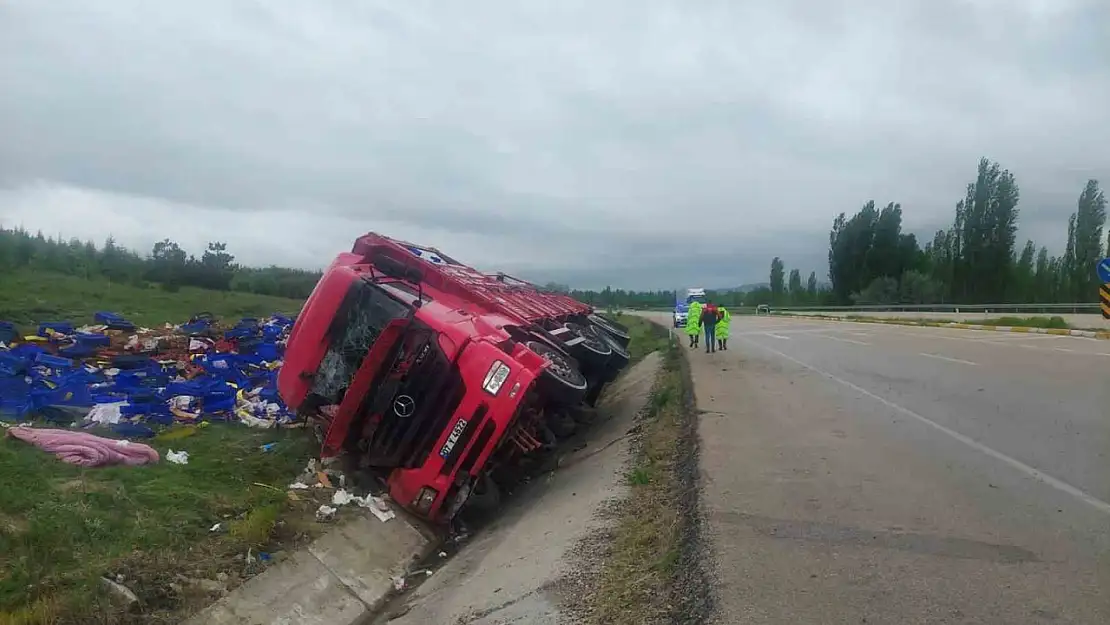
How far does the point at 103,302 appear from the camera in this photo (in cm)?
3133

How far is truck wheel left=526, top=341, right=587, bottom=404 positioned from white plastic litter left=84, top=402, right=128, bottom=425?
5290mm

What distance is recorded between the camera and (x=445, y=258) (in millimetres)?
13344

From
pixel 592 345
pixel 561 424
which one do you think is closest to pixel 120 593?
pixel 561 424

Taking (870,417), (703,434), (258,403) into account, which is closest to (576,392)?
(703,434)

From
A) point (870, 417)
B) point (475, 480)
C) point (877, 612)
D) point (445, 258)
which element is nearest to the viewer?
point (877, 612)

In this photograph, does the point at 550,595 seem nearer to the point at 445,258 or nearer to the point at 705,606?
the point at 705,606

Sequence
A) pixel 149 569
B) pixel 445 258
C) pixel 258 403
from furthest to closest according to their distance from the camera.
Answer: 1. pixel 445 258
2. pixel 258 403
3. pixel 149 569

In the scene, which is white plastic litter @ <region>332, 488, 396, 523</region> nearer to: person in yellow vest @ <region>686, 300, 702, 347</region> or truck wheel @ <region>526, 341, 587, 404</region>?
truck wheel @ <region>526, 341, 587, 404</region>

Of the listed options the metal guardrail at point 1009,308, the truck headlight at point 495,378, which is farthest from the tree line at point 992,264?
the truck headlight at point 495,378

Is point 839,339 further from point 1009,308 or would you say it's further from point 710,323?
point 1009,308

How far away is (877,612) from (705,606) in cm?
84

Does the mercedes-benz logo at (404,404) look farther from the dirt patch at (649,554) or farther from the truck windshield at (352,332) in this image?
the dirt patch at (649,554)

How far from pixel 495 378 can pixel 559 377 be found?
118 cm

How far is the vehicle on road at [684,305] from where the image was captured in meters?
40.6
